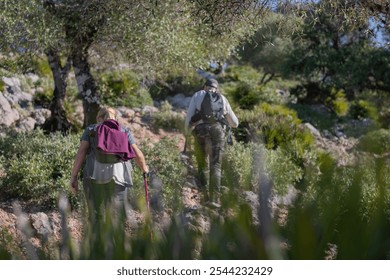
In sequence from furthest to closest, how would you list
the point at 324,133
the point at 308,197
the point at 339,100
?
the point at 339,100 < the point at 324,133 < the point at 308,197

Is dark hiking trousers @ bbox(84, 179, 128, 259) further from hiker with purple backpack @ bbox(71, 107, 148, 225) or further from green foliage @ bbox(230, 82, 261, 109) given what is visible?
Answer: green foliage @ bbox(230, 82, 261, 109)

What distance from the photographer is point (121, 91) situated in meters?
17.3

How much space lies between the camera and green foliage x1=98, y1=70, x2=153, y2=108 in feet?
55.4

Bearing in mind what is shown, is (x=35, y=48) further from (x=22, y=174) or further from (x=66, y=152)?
(x=22, y=174)

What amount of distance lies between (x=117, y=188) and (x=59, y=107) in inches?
286

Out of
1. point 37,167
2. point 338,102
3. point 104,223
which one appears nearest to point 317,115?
point 338,102

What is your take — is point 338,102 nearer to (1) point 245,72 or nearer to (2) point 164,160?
(1) point 245,72

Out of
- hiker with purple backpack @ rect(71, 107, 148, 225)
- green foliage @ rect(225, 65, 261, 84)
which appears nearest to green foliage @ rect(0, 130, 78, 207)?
hiker with purple backpack @ rect(71, 107, 148, 225)

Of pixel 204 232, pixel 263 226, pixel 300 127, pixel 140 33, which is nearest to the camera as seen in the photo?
pixel 263 226

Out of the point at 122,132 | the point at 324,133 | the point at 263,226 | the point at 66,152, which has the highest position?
the point at 263,226

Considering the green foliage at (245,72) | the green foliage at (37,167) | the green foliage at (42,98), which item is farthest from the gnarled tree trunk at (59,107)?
the green foliage at (245,72)

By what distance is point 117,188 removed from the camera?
19.2ft

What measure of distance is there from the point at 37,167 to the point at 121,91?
27.6 feet

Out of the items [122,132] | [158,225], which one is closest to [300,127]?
[122,132]
